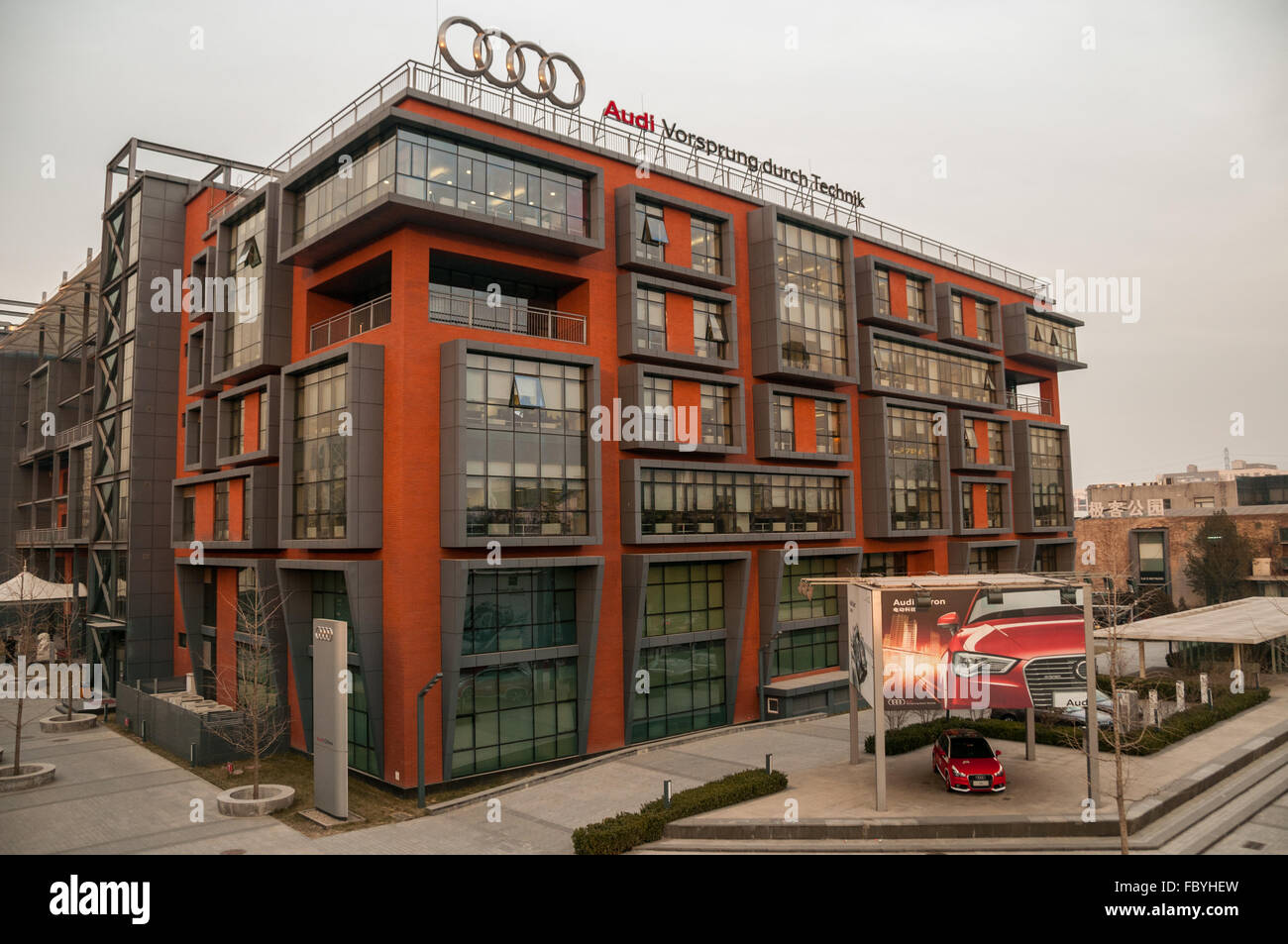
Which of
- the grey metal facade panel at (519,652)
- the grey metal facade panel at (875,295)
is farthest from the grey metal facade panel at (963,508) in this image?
the grey metal facade panel at (519,652)

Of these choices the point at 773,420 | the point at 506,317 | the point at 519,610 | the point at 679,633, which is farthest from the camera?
the point at 773,420

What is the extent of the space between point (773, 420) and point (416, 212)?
62.6 feet

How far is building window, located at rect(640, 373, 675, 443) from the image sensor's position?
115ft

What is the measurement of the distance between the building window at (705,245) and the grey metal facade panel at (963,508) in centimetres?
2174

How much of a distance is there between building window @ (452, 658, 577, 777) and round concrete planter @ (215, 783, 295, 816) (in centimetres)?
531

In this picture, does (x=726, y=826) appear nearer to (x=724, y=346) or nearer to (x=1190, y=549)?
(x=724, y=346)

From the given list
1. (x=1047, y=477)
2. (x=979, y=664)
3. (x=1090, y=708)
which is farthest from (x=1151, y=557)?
(x=979, y=664)

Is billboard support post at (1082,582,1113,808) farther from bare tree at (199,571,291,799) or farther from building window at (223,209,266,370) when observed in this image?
building window at (223,209,266,370)

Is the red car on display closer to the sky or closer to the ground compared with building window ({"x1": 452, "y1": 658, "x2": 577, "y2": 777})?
closer to the sky

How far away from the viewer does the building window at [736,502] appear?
3534cm

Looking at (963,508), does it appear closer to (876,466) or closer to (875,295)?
(876,466)

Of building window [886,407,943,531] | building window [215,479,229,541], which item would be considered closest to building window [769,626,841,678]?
building window [886,407,943,531]

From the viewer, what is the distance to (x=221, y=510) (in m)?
37.3

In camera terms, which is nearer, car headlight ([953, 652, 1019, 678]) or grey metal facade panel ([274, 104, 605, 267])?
car headlight ([953, 652, 1019, 678])
